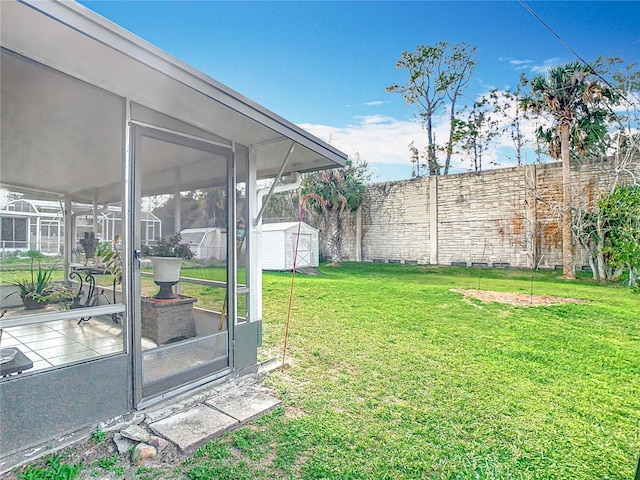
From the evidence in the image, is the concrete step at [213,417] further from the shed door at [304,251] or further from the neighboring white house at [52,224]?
the shed door at [304,251]

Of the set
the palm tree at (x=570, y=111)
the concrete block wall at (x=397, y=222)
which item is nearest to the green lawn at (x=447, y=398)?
the palm tree at (x=570, y=111)

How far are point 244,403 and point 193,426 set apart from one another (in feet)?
1.63

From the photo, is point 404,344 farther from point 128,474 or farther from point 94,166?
point 94,166

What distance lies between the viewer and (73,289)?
279 centimetres

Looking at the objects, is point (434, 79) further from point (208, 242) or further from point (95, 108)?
point (95, 108)

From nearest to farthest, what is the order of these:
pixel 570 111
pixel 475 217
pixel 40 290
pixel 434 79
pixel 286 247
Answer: pixel 40 290 → pixel 570 111 → pixel 475 217 → pixel 286 247 → pixel 434 79

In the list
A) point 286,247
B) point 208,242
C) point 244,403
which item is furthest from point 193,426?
point 286,247

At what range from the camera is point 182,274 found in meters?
3.20

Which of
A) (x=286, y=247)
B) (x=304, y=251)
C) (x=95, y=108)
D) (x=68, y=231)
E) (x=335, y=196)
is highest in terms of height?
(x=335, y=196)

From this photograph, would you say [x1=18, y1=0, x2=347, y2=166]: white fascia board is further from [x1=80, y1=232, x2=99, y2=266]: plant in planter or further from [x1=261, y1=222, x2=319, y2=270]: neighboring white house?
[x1=261, y1=222, x2=319, y2=270]: neighboring white house

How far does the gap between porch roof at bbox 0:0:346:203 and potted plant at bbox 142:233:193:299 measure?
46 centimetres

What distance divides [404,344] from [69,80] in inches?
172

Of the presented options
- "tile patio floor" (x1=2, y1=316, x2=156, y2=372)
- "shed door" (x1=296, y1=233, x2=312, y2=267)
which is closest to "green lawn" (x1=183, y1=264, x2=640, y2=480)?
"tile patio floor" (x1=2, y1=316, x2=156, y2=372)

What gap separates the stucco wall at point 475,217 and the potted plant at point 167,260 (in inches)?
453
